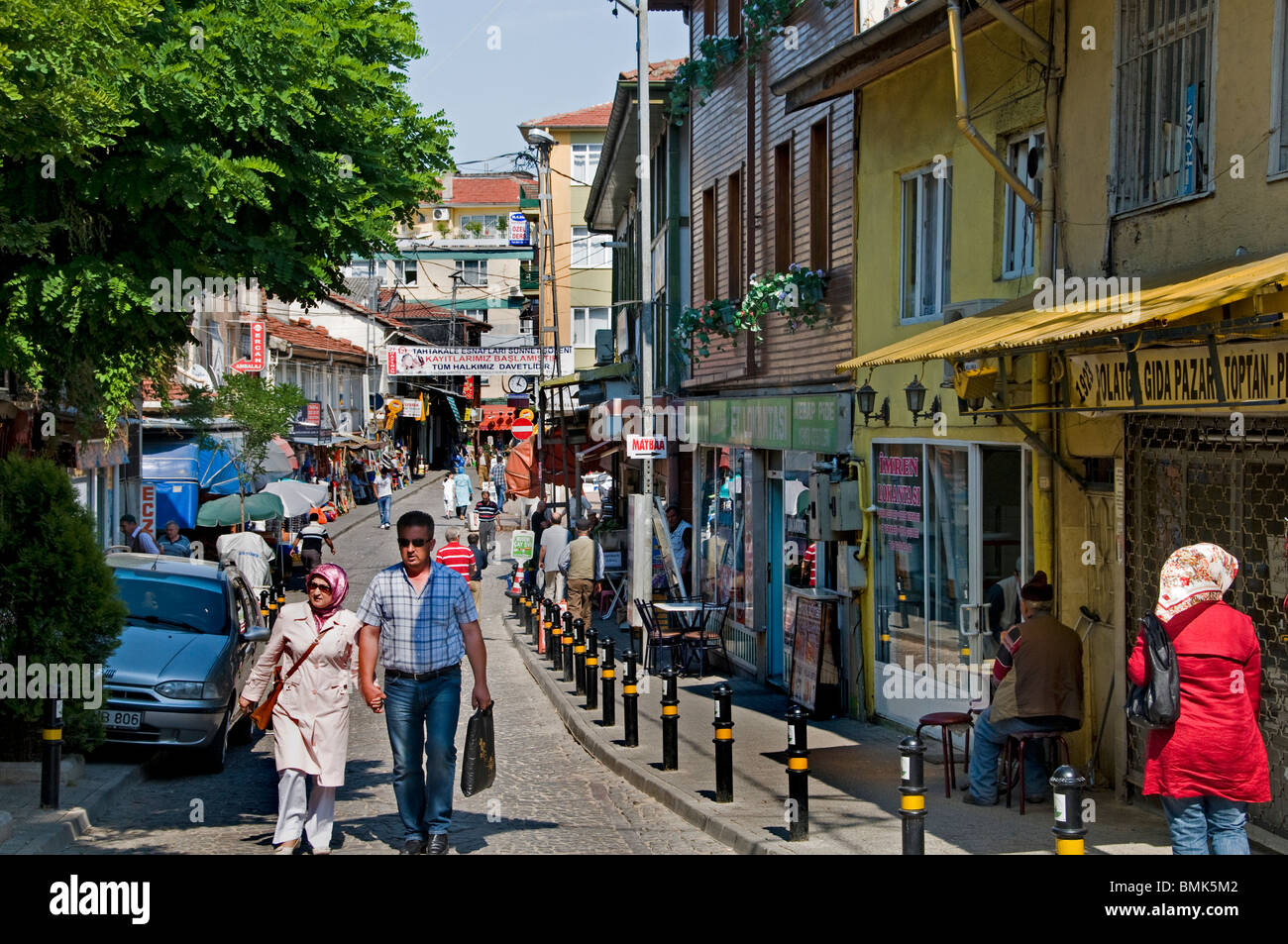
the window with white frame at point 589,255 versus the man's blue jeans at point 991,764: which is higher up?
the window with white frame at point 589,255

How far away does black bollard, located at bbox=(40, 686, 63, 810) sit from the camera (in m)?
9.36

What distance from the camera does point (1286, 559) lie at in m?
8.09

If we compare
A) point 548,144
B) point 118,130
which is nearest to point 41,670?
point 118,130

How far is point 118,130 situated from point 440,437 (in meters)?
84.7

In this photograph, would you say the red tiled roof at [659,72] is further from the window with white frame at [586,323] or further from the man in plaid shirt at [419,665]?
the window with white frame at [586,323]

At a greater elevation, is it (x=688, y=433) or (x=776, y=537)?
(x=688, y=433)

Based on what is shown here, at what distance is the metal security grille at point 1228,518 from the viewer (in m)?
8.15

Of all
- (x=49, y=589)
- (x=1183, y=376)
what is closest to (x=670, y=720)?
(x=49, y=589)

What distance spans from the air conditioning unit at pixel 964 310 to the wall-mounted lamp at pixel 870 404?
5.65 feet

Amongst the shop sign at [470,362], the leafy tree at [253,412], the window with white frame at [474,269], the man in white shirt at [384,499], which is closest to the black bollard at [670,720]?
the leafy tree at [253,412]

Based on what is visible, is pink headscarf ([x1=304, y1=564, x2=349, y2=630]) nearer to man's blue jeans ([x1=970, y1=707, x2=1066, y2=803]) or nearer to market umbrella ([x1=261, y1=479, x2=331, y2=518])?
man's blue jeans ([x1=970, y1=707, x2=1066, y2=803])

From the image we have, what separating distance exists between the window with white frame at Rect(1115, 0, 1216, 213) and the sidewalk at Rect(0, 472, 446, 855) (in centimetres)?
809

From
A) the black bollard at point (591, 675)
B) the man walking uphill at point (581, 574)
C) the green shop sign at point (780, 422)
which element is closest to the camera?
the green shop sign at point (780, 422)
